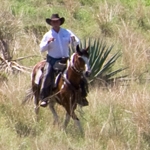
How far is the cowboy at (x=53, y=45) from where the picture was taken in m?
11.2

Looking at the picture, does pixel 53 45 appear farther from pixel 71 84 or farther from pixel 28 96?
pixel 28 96

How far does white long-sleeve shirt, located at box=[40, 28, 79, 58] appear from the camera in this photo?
11250mm

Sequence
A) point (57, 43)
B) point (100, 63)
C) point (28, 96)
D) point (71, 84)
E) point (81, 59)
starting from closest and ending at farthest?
point (81, 59), point (71, 84), point (57, 43), point (28, 96), point (100, 63)

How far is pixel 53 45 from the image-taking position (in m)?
11.3

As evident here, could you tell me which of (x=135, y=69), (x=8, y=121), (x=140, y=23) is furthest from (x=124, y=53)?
(x=8, y=121)

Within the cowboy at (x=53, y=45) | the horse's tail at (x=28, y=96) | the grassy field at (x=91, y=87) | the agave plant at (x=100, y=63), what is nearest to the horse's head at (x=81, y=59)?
the cowboy at (x=53, y=45)

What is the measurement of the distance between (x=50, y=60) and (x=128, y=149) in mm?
2313

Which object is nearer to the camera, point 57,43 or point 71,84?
point 71,84

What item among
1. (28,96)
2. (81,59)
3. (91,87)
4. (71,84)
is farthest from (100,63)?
(81,59)

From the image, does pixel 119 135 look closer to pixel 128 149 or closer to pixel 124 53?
pixel 128 149

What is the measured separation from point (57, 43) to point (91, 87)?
10.2ft

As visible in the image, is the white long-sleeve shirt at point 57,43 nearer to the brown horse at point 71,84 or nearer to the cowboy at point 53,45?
the cowboy at point 53,45

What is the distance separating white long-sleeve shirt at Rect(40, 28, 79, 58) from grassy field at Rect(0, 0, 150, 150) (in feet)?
3.57

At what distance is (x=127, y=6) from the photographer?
22.5 meters
